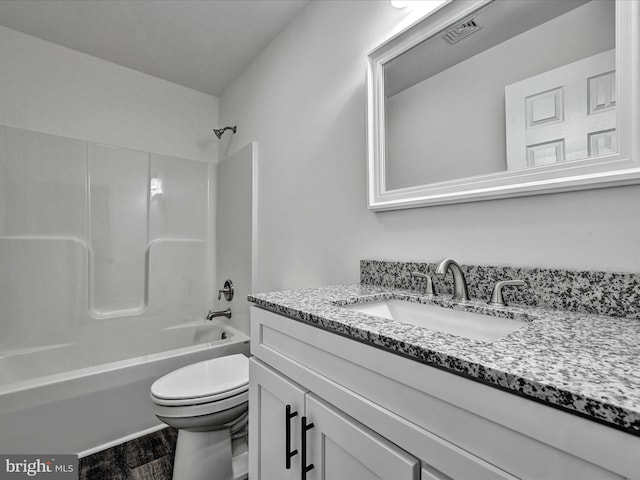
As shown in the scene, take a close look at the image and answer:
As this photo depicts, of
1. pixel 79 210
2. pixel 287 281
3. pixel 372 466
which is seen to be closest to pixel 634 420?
pixel 372 466

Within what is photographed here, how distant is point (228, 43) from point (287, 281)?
1.65 metres

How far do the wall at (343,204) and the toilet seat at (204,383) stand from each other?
1.73 feet

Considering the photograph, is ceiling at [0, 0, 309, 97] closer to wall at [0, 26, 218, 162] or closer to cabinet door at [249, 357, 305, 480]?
wall at [0, 26, 218, 162]

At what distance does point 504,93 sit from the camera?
88 cm

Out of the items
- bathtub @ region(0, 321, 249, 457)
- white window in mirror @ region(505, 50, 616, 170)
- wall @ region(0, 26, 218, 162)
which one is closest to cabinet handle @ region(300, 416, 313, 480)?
white window in mirror @ region(505, 50, 616, 170)

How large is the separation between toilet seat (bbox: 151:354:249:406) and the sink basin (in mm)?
781

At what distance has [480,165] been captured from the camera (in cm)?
92

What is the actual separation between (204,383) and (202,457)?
300 millimetres

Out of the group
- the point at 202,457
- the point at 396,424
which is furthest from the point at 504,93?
the point at 202,457

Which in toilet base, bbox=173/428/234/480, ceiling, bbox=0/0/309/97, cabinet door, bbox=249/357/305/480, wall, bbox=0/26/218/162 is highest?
ceiling, bbox=0/0/309/97

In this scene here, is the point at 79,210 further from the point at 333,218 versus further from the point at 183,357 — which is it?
the point at 333,218

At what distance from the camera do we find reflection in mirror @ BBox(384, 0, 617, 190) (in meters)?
0.73

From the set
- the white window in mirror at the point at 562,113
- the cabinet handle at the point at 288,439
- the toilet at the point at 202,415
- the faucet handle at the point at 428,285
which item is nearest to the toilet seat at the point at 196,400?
the toilet at the point at 202,415

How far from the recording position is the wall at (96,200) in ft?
6.24
